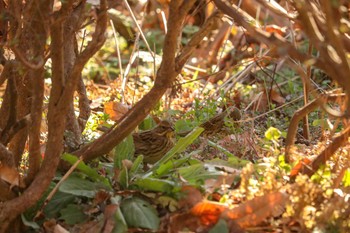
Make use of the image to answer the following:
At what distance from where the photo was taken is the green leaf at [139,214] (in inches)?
143

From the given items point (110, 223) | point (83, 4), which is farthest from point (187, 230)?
point (83, 4)


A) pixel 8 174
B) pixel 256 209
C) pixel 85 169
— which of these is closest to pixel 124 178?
pixel 85 169

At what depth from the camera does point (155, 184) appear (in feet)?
12.5

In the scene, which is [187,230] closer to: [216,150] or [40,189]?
[40,189]

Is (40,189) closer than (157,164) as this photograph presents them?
Yes

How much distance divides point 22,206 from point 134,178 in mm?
660

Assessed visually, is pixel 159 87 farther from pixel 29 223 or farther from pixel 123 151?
pixel 29 223

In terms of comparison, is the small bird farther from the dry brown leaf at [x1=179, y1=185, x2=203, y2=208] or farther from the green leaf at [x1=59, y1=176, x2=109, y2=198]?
the dry brown leaf at [x1=179, y1=185, x2=203, y2=208]

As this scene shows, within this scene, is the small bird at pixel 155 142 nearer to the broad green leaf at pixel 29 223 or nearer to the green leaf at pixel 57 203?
the green leaf at pixel 57 203

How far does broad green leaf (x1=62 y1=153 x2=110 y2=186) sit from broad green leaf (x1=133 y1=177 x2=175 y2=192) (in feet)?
0.68

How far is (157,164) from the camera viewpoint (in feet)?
13.9

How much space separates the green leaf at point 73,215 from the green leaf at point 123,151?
45 cm

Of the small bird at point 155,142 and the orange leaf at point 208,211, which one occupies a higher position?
the small bird at point 155,142

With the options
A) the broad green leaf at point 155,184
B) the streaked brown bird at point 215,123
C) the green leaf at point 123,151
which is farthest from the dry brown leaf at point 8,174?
the streaked brown bird at point 215,123
